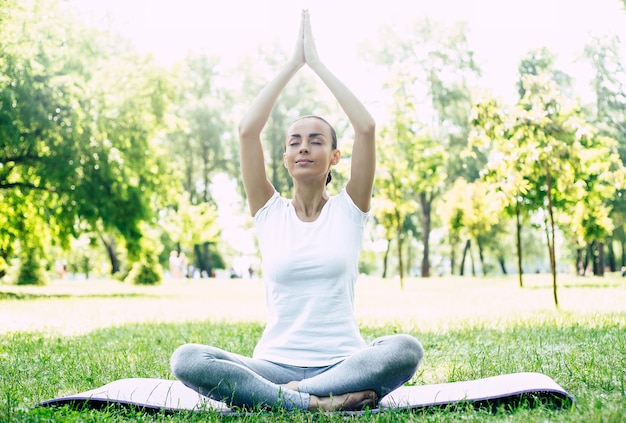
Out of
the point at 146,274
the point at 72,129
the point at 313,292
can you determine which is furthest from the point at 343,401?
the point at 146,274

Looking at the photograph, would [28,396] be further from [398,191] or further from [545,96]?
[398,191]

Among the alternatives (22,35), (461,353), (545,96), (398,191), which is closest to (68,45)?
(22,35)

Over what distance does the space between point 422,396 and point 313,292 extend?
96cm

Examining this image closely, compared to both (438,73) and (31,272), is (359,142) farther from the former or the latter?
(438,73)

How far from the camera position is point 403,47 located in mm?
35406

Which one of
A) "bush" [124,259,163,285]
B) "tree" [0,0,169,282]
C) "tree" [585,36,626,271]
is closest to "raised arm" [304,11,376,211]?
"tree" [0,0,169,282]

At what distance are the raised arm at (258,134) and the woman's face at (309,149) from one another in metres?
0.19

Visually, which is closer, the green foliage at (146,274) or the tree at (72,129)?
the tree at (72,129)

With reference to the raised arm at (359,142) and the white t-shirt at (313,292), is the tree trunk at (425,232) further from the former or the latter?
the white t-shirt at (313,292)

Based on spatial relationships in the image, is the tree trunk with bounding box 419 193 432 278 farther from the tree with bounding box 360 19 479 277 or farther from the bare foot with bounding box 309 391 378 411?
the bare foot with bounding box 309 391 378 411

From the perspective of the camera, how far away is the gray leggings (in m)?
3.46

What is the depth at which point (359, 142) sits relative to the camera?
12.7 ft

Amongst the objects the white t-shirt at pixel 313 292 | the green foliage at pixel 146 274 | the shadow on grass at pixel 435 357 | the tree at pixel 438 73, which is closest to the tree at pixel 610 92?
the tree at pixel 438 73

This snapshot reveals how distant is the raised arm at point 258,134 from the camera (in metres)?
3.94
